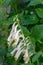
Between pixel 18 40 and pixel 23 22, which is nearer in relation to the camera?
pixel 18 40

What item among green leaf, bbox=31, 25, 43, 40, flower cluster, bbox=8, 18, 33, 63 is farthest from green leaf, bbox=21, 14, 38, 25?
flower cluster, bbox=8, 18, 33, 63

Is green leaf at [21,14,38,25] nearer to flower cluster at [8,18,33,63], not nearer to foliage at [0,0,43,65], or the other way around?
foliage at [0,0,43,65]

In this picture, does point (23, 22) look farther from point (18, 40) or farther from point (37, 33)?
point (18, 40)

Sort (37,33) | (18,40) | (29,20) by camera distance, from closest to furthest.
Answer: (18,40), (37,33), (29,20)

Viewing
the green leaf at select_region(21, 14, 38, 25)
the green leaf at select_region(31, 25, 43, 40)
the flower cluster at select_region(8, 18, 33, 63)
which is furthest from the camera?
the green leaf at select_region(21, 14, 38, 25)

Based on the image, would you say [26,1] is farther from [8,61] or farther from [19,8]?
[8,61]

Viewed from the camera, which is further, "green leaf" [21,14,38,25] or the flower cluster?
"green leaf" [21,14,38,25]

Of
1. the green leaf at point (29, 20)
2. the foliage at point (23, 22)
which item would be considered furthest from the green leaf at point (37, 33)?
the green leaf at point (29, 20)

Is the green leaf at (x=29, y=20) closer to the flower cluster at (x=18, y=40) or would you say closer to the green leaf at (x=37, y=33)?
the green leaf at (x=37, y=33)

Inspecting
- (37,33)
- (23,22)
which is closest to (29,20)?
(23,22)
